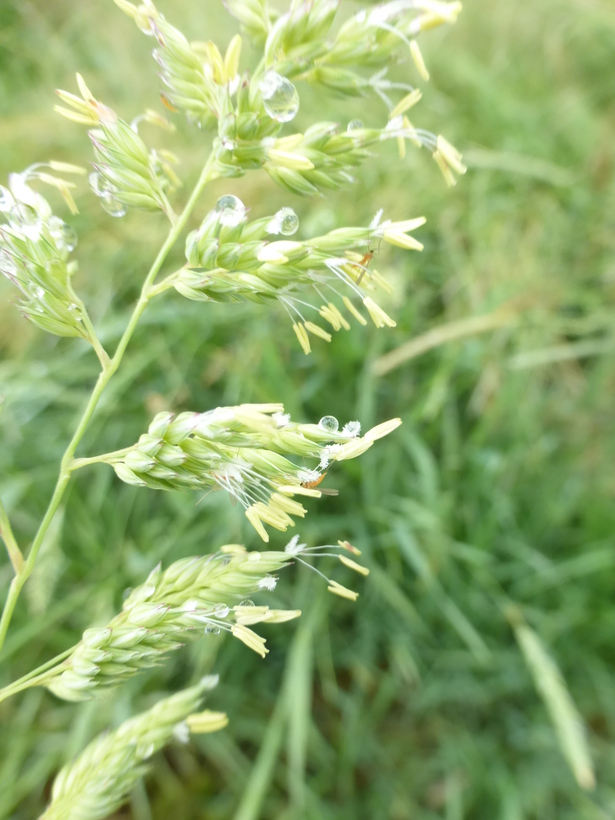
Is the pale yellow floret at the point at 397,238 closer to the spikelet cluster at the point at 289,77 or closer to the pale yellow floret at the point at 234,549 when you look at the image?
the spikelet cluster at the point at 289,77

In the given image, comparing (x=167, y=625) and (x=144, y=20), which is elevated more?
(x=144, y=20)

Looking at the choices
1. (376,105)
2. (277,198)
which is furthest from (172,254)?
(376,105)

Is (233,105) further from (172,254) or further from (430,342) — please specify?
(172,254)

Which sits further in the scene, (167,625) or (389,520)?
(389,520)

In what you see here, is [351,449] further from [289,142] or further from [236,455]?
[289,142]

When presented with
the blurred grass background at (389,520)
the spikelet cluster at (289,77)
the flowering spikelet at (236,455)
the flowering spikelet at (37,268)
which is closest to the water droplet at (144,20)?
the spikelet cluster at (289,77)

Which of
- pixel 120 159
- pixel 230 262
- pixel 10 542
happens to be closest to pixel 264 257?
pixel 230 262

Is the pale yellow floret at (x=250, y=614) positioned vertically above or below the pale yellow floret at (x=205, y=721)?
above

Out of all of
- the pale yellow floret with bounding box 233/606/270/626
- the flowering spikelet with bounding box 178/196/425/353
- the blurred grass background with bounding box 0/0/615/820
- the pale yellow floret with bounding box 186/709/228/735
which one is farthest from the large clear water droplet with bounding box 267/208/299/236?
the blurred grass background with bounding box 0/0/615/820

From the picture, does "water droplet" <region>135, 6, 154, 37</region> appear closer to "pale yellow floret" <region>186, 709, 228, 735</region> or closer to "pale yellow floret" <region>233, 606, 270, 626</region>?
"pale yellow floret" <region>233, 606, 270, 626</region>
